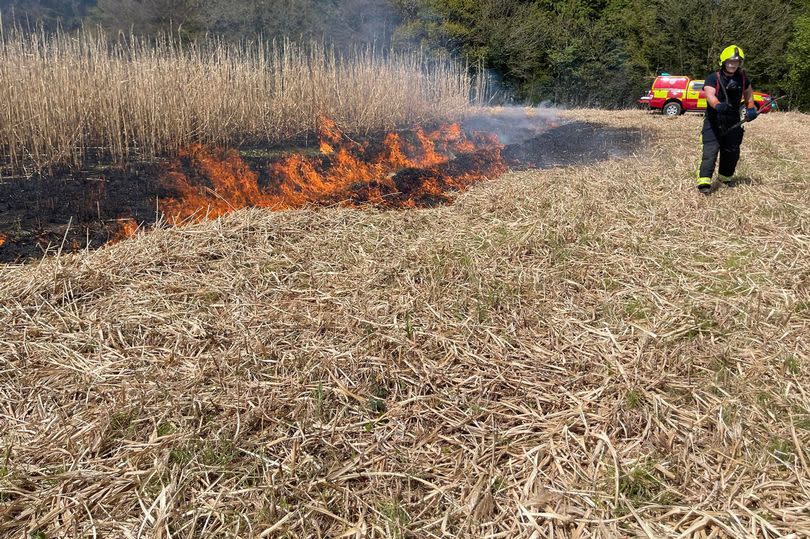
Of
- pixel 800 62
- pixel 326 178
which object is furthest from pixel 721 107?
pixel 800 62

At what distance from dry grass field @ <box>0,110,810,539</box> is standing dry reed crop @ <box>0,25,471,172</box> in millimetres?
3450

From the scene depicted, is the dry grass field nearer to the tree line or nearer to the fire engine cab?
the fire engine cab

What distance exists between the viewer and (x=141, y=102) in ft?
23.7

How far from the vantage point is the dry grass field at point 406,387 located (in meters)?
1.92

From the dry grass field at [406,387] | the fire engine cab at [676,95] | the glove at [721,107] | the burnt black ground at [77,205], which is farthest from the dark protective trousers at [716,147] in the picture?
the fire engine cab at [676,95]

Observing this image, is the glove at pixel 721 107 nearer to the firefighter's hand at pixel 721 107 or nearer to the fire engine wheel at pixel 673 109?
the firefighter's hand at pixel 721 107

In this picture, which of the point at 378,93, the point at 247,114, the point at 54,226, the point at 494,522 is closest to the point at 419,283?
the point at 494,522

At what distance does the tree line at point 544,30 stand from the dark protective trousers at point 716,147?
16601 millimetres

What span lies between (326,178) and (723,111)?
15.5 ft

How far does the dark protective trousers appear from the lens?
6.08 metres

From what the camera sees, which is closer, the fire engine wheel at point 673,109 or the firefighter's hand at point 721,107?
the firefighter's hand at point 721,107

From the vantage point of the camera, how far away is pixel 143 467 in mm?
2055

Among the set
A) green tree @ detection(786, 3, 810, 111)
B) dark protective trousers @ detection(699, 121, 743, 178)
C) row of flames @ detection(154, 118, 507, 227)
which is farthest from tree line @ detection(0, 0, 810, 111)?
dark protective trousers @ detection(699, 121, 743, 178)

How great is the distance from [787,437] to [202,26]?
25145 millimetres
